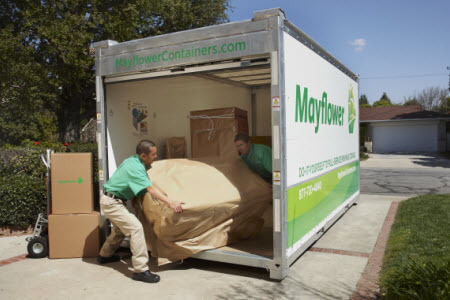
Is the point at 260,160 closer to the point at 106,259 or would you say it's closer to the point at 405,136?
the point at 106,259

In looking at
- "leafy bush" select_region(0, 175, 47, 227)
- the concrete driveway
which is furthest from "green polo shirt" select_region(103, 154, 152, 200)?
"leafy bush" select_region(0, 175, 47, 227)

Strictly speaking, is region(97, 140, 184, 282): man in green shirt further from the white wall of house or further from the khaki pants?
the white wall of house

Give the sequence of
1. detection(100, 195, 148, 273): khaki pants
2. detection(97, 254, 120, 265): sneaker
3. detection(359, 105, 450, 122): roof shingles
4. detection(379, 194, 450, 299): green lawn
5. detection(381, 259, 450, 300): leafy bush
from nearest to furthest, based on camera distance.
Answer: detection(381, 259, 450, 300): leafy bush → detection(379, 194, 450, 299): green lawn → detection(100, 195, 148, 273): khaki pants → detection(97, 254, 120, 265): sneaker → detection(359, 105, 450, 122): roof shingles

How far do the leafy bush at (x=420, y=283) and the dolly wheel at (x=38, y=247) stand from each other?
4.42 metres

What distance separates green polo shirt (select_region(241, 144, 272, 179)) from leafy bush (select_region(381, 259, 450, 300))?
8.44 ft

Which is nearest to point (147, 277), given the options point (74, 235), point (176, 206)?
point (176, 206)

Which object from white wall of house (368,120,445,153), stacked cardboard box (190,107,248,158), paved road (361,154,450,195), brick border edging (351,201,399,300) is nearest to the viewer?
brick border edging (351,201,399,300)

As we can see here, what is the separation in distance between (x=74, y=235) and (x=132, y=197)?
1173 mm

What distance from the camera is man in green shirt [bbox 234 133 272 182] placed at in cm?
612

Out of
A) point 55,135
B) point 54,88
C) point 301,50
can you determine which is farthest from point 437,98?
point 301,50

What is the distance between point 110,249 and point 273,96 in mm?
2972

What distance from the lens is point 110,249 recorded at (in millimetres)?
5387

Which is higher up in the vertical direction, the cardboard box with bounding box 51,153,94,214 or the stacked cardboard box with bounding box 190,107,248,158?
the stacked cardboard box with bounding box 190,107,248,158

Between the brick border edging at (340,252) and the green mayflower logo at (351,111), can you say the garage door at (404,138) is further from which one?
the brick border edging at (340,252)
